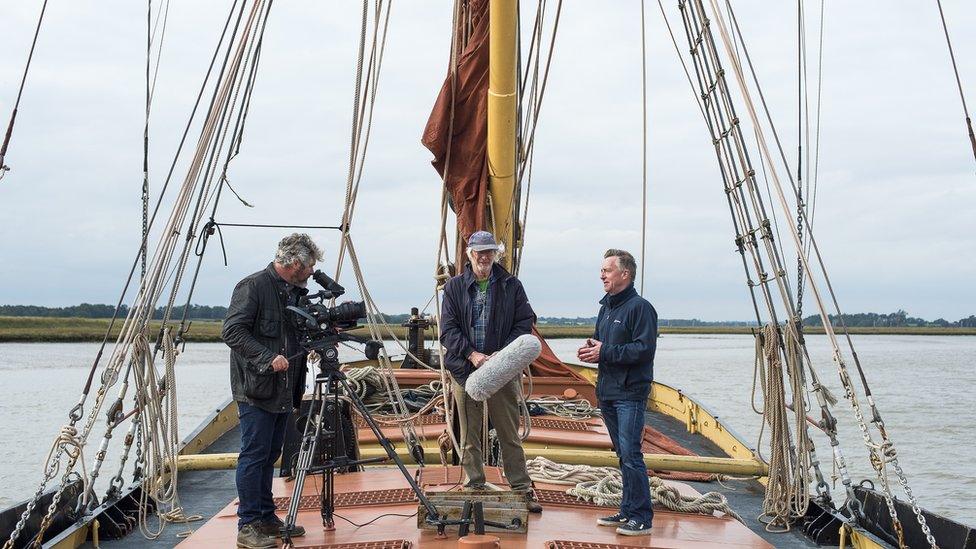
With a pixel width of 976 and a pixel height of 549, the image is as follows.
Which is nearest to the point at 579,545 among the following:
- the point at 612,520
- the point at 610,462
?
the point at 612,520

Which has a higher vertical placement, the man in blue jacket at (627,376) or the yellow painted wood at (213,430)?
the man in blue jacket at (627,376)

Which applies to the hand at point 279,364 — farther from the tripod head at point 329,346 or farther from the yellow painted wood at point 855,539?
the yellow painted wood at point 855,539

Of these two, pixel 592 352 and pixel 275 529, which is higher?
pixel 592 352

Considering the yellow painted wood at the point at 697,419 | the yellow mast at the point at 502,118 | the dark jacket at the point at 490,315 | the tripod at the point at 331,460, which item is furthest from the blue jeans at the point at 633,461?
the yellow mast at the point at 502,118

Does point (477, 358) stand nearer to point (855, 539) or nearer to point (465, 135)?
point (855, 539)

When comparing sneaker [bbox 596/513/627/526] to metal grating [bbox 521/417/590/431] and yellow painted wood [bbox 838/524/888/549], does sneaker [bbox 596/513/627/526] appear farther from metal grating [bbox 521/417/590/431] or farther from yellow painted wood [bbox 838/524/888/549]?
metal grating [bbox 521/417/590/431]

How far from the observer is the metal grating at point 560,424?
7838 millimetres

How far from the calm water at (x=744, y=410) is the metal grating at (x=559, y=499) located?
267 inches

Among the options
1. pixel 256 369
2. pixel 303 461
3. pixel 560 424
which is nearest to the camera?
pixel 303 461

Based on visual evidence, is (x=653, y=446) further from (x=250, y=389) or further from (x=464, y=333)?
(x=250, y=389)

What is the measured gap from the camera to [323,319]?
415 cm

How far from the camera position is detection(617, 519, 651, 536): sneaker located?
4.55 meters

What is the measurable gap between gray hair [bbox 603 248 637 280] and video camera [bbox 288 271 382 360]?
1.33 m

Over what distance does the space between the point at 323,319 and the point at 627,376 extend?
1528 mm
